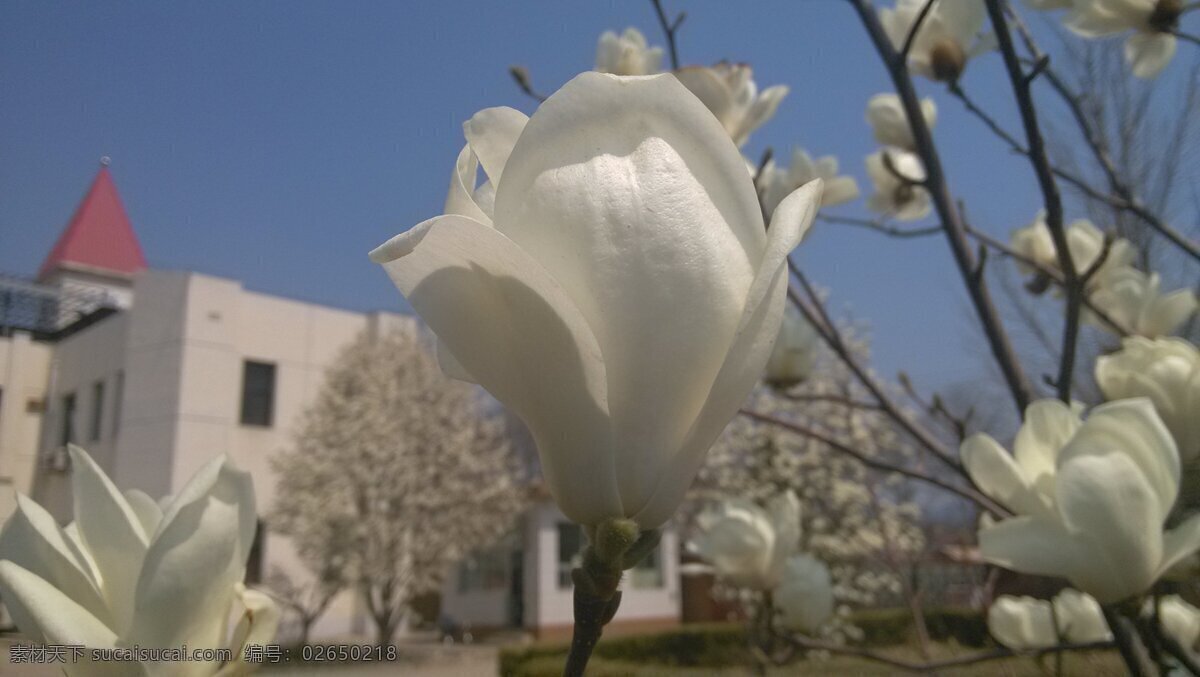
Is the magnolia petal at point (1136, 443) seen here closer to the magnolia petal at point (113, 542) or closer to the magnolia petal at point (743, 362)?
the magnolia petal at point (743, 362)

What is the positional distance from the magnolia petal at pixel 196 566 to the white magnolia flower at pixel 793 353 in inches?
42.7

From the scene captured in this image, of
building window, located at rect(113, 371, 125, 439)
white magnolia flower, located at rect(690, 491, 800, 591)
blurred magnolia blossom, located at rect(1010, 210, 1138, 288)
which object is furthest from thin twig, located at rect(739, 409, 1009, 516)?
building window, located at rect(113, 371, 125, 439)

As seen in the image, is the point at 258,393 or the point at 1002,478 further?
the point at 258,393

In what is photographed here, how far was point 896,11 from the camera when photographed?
3.75 feet

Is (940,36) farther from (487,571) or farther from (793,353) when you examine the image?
(487,571)

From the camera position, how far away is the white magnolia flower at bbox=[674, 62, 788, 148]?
99cm

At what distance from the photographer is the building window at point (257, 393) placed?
10.4 metres

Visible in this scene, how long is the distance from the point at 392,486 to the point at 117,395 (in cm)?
341

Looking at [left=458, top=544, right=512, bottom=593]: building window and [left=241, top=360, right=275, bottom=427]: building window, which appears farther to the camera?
[left=458, top=544, right=512, bottom=593]: building window

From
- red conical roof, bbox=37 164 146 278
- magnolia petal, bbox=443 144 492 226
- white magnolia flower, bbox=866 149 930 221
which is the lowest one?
magnolia petal, bbox=443 144 492 226

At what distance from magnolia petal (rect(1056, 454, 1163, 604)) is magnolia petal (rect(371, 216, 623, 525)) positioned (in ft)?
1.27

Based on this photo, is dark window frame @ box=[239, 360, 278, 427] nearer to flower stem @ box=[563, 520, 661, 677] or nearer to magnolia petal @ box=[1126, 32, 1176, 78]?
magnolia petal @ box=[1126, 32, 1176, 78]

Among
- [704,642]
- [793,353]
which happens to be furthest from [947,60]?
[704,642]

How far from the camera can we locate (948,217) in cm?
97
